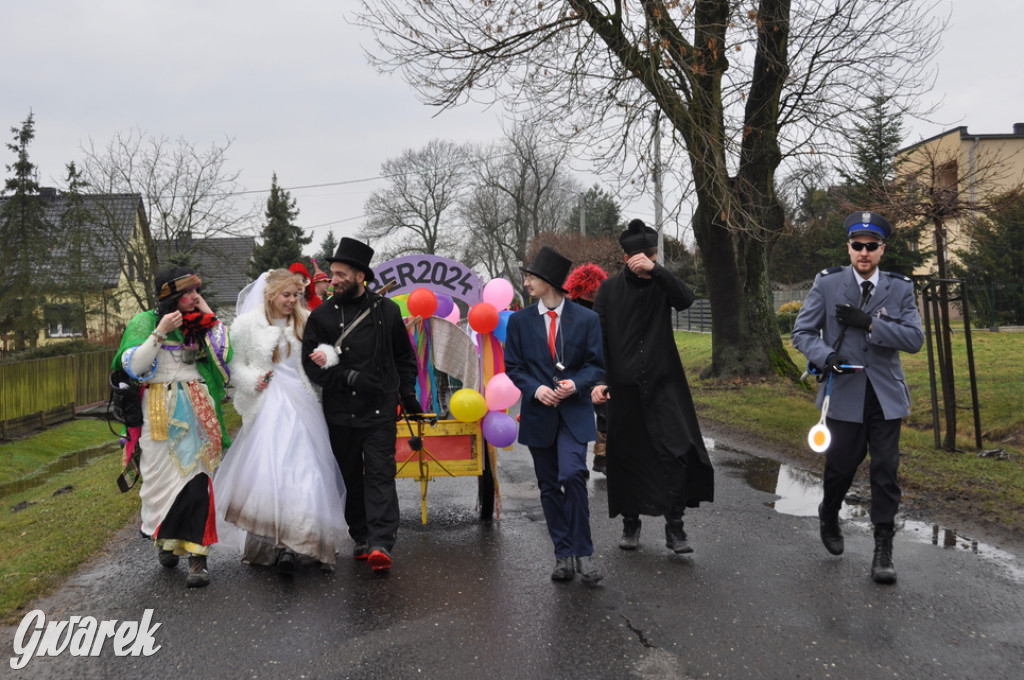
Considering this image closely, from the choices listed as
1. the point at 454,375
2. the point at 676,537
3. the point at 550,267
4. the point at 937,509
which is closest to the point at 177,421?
the point at 454,375

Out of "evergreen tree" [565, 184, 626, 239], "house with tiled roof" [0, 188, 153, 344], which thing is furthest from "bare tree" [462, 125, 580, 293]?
"house with tiled roof" [0, 188, 153, 344]

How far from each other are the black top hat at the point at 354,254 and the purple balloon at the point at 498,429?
1510 millimetres

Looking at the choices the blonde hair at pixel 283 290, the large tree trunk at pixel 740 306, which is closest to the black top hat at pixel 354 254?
the blonde hair at pixel 283 290

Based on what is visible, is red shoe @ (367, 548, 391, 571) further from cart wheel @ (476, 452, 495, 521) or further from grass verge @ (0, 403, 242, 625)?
grass verge @ (0, 403, 242, 625)

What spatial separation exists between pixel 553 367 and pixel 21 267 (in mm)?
25877

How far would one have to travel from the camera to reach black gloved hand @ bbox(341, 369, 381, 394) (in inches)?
227

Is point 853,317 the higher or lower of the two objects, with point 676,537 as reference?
higher

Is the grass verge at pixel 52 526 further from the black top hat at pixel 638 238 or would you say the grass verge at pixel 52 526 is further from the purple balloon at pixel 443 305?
the black top hat at pixel 638 238

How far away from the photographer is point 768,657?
416 centimetres

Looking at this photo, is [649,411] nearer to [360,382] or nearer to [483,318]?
[483,318]

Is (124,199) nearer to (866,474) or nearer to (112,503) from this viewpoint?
(112,503)

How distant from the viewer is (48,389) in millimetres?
18781

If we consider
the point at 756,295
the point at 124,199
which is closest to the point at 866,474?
the point at 756,295

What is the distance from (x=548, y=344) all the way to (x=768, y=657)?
2.30 m
